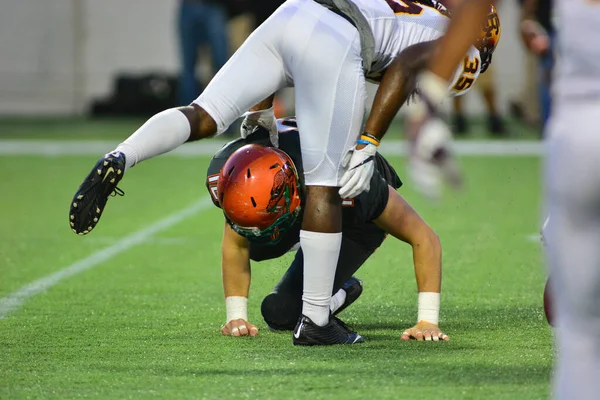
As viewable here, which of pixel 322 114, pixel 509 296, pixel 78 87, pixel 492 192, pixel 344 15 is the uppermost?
pixel 344 15

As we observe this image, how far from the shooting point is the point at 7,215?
6875 millimetres

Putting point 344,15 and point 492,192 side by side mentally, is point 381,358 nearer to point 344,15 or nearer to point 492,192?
point 344,15

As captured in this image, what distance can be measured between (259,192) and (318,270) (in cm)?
34

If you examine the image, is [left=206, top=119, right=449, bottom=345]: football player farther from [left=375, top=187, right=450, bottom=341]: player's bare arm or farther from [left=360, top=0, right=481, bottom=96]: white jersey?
[left=360, top=0, right=481, bottom=96]: white jersey

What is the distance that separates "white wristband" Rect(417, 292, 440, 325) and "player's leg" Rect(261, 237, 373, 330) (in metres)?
0.32

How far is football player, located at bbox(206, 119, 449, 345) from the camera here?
348cm

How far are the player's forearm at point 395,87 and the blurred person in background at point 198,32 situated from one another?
729cm

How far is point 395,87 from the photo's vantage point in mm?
3598

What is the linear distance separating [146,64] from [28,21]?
71.6 inches

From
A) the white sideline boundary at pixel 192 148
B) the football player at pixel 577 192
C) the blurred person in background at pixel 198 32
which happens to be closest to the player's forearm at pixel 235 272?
the football player at pixel 577 192

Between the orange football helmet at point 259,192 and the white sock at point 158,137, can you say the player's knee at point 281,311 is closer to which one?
the orange football helmet at point 259,192

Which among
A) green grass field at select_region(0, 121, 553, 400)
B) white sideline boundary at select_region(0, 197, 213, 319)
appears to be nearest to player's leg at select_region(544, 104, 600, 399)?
green grass field at select_region(0, 121, 553, 400)

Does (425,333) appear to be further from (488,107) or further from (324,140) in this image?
(488,107)

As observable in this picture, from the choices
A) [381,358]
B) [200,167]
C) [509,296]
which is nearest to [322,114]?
[381,358]
